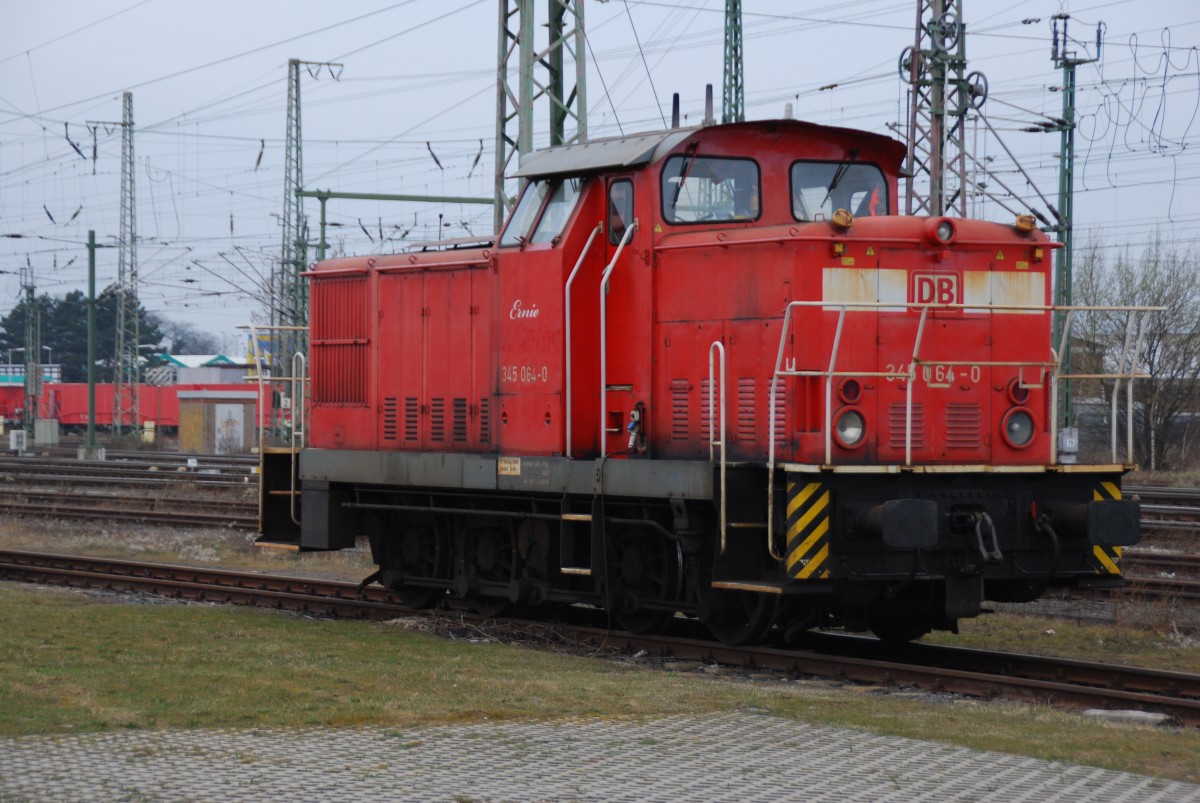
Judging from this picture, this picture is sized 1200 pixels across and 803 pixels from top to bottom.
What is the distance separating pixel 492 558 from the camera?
12500mm

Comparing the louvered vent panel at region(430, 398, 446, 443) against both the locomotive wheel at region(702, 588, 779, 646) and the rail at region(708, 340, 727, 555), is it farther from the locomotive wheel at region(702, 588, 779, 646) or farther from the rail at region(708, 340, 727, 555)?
the locomotive wheel at region(702, 588, 779, 646)

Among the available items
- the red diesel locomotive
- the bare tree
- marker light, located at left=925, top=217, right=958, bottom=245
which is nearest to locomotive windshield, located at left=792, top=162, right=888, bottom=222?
the red diesel locomotive

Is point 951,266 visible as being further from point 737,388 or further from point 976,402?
point 737,388

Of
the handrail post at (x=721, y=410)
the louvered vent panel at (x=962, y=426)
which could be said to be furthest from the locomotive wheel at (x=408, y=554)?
the louvered vent panel at (x=962, y=426)

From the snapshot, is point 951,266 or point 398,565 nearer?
point 951,266

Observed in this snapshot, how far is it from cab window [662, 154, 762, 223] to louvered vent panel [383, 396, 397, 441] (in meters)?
3.72

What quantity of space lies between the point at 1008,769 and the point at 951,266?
454cm

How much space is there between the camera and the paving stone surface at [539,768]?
19.6 ft

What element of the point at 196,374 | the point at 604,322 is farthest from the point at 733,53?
the point at 196,374

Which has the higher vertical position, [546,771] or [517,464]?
[517,464]

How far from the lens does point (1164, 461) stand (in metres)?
36.4

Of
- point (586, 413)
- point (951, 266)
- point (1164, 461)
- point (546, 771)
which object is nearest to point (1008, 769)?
point (546, 771)

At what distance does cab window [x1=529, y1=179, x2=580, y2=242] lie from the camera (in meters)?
11.4

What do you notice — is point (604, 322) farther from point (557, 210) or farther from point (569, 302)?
point (557, 210)
